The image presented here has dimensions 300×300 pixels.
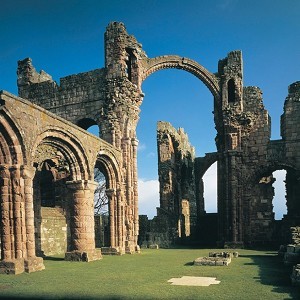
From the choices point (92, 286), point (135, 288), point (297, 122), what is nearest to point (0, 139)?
point (92, 286)

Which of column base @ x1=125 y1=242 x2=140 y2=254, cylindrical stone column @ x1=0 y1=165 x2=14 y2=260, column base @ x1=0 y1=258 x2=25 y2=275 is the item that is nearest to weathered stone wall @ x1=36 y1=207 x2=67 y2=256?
column base @ x1=125 y1=242 x2=140 y2=254

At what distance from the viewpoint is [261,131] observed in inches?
899

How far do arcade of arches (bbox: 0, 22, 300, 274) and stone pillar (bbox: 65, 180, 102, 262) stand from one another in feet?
0.12

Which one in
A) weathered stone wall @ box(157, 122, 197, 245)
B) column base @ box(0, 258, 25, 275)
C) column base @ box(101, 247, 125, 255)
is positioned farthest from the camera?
weathered stone wall @ box(157, 122, 197, 245)

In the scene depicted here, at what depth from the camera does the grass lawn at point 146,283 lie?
744 cm

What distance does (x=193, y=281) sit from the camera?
902cm

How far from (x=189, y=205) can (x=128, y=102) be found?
14236 millimetres

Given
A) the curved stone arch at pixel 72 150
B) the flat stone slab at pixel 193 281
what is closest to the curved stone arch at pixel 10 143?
the curved stone arch at pixel 72 150

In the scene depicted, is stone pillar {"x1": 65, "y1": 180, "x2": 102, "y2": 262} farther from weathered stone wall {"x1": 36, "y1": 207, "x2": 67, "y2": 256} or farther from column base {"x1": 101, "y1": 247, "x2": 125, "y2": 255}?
weathered stone wall {"x1": 36, "y1": 207, "x2": 67, "y2": 256}

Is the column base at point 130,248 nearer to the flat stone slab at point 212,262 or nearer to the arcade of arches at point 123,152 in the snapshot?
the arcade of arches at point 123,152

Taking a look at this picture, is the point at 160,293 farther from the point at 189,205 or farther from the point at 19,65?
the point at 189,205

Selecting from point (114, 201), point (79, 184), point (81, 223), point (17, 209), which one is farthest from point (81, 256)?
point (114, 201)

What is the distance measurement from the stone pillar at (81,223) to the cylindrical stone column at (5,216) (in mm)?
3800

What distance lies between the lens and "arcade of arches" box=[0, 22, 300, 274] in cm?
1511
